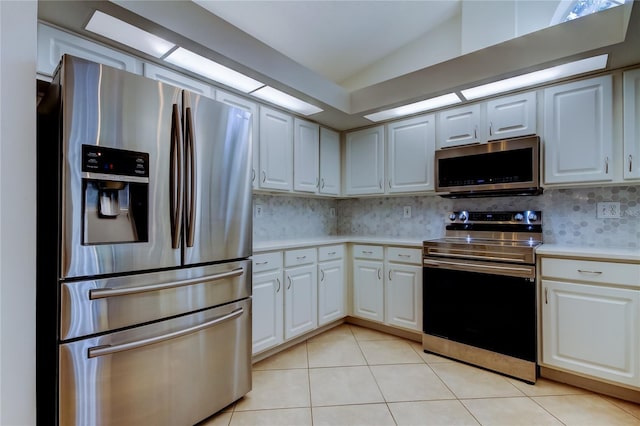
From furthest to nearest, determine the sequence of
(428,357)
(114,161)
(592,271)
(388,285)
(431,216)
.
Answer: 1. (431,216)
2. (388,285)
3. (428,357)
4. (592,271)
5. (114,161)

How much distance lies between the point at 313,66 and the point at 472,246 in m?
2.41

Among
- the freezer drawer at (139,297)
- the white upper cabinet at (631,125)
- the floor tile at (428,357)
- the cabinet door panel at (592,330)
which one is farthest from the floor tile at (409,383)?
the white upper cabinet at (631,125)

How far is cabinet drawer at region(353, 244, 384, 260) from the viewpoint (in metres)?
2.89

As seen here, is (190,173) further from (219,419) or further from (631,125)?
(631,125)

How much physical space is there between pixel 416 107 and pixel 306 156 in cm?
112

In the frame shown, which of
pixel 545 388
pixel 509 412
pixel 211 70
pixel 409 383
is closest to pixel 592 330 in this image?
pixel 545 388

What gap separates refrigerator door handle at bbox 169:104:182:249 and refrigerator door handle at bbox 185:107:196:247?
0.04 meters

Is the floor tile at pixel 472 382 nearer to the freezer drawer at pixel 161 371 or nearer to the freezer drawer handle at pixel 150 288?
the freezer drawer at pixel 161 371

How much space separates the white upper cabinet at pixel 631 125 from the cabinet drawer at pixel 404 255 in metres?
1.46

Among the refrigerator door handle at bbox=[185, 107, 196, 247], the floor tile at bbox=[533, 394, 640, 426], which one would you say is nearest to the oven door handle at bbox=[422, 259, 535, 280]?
the floor tile at bbox=[533, 394, 640, 426]

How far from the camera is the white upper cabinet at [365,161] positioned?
3.17 m

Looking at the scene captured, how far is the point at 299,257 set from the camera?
260 cm

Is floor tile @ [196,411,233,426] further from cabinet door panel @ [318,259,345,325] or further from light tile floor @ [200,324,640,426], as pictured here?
cabinet door panel @ [318,259,345,325]

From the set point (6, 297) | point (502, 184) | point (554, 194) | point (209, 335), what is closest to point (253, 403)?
point (209, 335)
